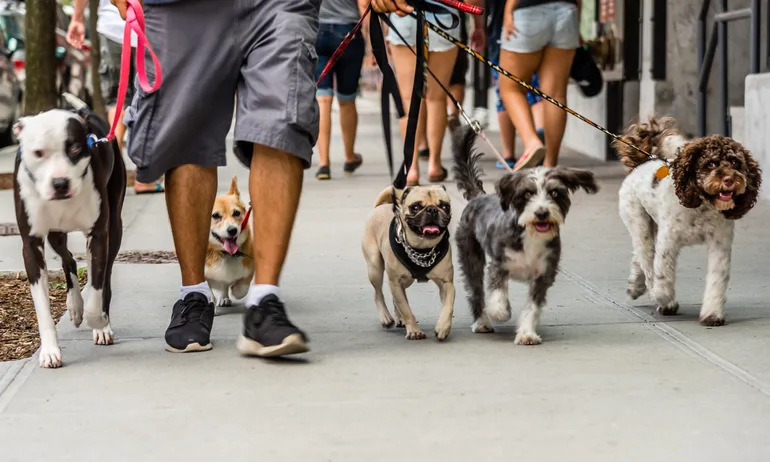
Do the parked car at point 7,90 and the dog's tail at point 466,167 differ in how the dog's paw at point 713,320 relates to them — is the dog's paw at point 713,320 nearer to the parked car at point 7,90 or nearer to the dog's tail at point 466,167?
the dog's tail at point 466,167

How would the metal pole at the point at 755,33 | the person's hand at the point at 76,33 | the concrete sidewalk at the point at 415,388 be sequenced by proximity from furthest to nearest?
the metal pole at the point at 755,33, the person's hand at the point at 76,33, the concrete sidewalk at the point at 415,388

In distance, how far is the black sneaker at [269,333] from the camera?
4.79 m

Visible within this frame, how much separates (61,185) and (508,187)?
5.79 feet

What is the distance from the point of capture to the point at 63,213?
5031 millimetres


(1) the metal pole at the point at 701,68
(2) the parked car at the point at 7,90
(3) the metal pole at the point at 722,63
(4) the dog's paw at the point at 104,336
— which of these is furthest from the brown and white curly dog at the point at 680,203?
(2) the parked car at the point at 7,90

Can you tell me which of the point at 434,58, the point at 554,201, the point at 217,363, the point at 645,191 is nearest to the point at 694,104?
the point at 434,58

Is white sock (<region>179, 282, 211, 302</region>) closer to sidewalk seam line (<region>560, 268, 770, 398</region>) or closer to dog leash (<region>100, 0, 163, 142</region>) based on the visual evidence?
dog leash (<region>100, 0, 163, 142</region>)

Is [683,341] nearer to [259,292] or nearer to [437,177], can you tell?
[259,292]

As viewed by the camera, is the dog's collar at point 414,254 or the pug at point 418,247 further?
the dog's collar at point 414,254

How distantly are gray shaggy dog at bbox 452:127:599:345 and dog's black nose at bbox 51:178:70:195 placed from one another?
1.72 meters

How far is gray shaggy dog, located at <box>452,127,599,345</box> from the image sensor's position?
5125 mm

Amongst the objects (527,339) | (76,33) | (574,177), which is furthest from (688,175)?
(76,33)

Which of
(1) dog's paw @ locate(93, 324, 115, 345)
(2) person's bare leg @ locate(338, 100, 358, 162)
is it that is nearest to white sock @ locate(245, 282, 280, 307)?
(1) dog's paw @ locate(93, 324, 115, 345)

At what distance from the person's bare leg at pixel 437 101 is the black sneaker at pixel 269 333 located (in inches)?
237
